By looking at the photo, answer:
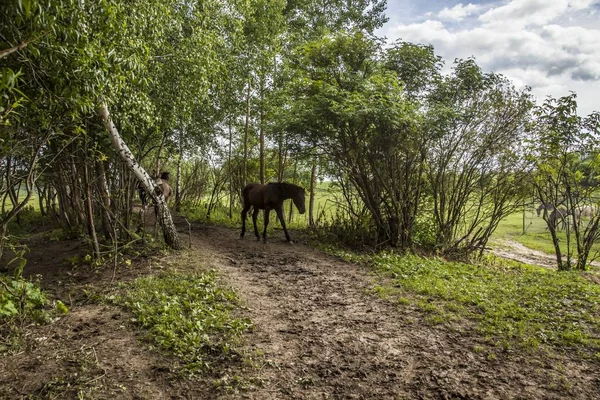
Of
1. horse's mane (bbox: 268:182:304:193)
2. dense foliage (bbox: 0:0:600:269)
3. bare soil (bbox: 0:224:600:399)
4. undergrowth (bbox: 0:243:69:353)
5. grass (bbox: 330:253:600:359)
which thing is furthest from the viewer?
horse's mane (bbox: 268:182:304:193)

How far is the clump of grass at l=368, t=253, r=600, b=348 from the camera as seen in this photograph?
4.18 metres

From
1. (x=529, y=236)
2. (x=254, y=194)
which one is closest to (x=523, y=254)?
(x=529, y=236)

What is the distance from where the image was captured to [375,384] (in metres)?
3.25

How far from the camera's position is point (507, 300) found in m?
5.26

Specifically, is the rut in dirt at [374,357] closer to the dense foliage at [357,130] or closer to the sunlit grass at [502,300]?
the sunlit grass at [502,300]

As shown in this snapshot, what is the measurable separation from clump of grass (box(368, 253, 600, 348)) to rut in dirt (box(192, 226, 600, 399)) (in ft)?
1.11

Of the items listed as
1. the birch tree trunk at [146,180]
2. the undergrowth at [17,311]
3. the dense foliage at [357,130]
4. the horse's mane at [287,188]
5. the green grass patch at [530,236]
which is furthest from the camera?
the green grass patch at [530,236]

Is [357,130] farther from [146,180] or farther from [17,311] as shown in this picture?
[17,311]

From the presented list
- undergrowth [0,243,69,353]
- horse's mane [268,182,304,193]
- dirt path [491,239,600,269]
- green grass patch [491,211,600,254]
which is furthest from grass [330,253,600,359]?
green grass patch [491,211,600,254]

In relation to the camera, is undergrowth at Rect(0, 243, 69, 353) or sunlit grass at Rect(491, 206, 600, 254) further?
sunlit grass at Rect(491, 206, 600, 254)

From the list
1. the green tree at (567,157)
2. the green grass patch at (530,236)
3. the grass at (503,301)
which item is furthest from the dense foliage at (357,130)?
the green grass patch at (530,236)

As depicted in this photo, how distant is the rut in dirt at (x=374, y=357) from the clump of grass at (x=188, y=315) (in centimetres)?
32

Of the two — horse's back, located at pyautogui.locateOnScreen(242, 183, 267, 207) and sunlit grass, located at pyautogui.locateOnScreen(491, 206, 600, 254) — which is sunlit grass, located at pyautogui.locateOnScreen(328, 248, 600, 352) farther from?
sunlit grass, located at pyautogui.locateOnScreen(491, 206, 600, 254)

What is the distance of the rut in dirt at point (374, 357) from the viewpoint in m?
3.17
